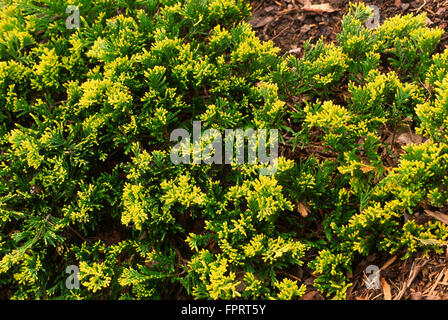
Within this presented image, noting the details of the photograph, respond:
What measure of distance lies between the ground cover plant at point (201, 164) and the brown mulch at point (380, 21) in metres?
0.11

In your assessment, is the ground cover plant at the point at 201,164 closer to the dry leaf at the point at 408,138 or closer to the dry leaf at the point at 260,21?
the dry leaf at the point at 408,138

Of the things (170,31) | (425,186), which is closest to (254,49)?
(170,31)

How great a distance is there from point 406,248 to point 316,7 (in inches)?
108

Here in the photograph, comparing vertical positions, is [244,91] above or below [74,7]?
below

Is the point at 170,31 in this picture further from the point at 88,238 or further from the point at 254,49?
the point at 88,238

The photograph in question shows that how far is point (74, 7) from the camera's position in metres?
3.50

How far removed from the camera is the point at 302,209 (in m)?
2.96

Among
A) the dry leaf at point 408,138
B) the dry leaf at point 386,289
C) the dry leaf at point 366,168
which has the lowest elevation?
the dry leaf at point 386,289

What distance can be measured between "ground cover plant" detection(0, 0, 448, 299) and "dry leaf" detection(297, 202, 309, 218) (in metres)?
0.02

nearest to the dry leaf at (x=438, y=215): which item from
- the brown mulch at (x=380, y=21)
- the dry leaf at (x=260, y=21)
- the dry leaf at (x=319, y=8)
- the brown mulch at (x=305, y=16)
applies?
the brown mulch at (x=380, y=21)

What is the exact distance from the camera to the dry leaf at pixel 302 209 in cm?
293

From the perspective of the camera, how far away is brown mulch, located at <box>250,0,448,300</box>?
2533mm

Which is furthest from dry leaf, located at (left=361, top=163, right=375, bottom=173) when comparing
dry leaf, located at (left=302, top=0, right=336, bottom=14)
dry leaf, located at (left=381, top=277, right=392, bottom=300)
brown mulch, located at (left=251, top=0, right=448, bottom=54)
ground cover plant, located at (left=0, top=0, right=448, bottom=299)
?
dry leaf, located at (left=302, top=0, right=336, bottom=14)

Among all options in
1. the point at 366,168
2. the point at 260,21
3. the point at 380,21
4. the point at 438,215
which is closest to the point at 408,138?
the point at 366,168
